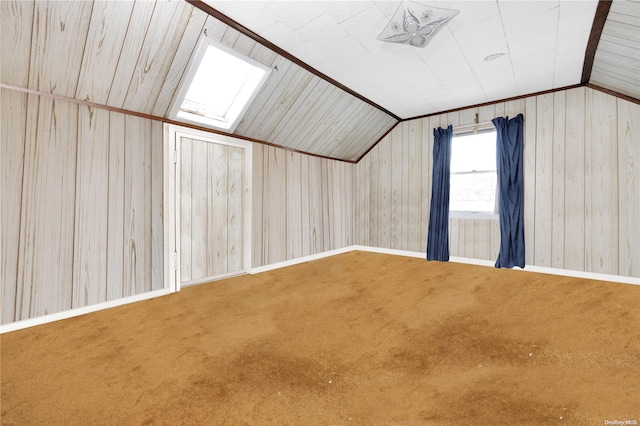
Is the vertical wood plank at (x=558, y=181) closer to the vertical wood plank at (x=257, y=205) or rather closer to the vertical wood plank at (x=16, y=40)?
the vertical wood plank at (x=257, y=205)

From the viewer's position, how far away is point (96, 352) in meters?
1.60

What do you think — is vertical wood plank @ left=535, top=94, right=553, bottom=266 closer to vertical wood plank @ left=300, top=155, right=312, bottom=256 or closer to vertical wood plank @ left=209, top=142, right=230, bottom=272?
vertical wood plank @ left=300, top=155, right=312, bottom=256

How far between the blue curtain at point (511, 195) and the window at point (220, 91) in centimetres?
302

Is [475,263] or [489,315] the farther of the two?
[475,263]

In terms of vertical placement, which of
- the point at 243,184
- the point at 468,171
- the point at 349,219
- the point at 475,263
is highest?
the point at 468,171

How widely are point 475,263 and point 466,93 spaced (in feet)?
7.21

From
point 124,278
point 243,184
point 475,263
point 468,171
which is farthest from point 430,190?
point 124,278

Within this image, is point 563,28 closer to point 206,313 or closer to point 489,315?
point 489,315

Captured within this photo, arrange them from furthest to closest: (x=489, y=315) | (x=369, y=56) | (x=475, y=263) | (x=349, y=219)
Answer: (x=349, y=219) < (x=475, y=263) < (x=369, y=56) < (x=489, y=315)

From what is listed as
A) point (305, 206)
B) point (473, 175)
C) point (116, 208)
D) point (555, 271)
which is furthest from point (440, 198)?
point (116, 208)

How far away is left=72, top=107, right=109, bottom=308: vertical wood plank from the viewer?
2.14 metres

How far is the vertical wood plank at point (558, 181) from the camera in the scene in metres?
3.19

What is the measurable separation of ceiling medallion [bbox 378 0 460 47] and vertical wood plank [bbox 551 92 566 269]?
208 centimetres

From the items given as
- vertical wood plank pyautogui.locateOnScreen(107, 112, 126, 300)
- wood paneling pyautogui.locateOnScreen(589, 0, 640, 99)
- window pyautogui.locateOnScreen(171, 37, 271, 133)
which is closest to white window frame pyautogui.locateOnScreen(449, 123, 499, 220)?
wood paneling pyautogui.locateOnScreen(589, 0, 640, 99)
